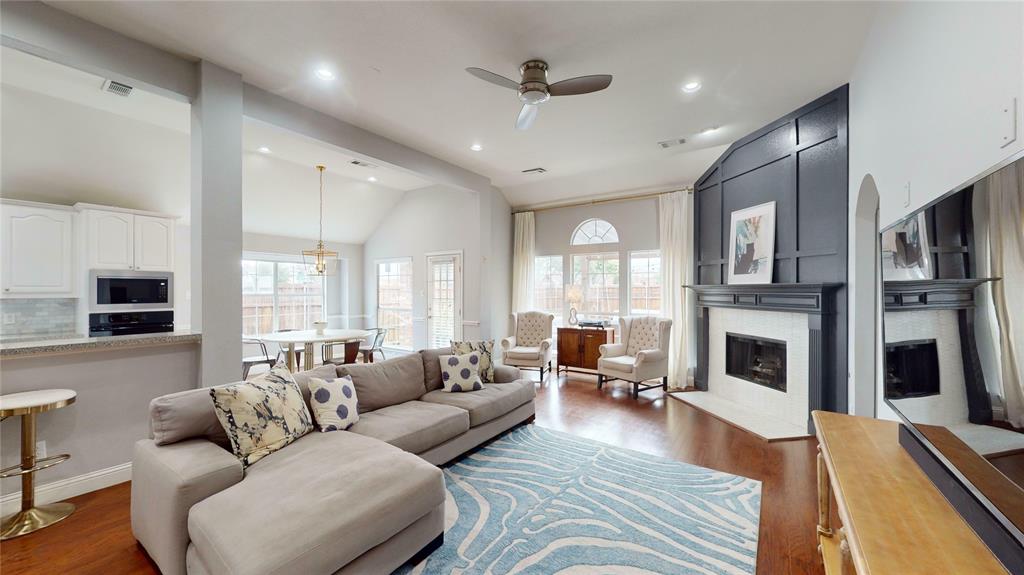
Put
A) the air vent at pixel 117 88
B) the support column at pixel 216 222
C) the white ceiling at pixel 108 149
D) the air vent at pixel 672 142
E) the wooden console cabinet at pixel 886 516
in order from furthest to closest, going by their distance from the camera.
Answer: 1. the air vent at pixel 672 142
2. the white ceiling at pixel 108 149
3. the air vent at pixel 117 88
4. the support column at pixel 216 222
5. the wooden console cabinet at pixel 886 516

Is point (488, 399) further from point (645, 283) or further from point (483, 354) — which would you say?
point (645, 283)

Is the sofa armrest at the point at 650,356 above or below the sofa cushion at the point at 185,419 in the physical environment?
below

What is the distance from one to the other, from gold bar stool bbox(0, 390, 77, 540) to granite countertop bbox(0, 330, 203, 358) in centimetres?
24

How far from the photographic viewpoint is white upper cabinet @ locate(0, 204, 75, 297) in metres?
3.73

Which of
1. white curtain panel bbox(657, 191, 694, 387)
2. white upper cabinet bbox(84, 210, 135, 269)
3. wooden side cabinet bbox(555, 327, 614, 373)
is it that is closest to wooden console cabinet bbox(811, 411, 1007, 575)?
white curtain panel bbox(657, 191, 694, 387)

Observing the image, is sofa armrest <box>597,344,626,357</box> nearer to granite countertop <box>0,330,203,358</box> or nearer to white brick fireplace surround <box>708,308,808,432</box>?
white brick fireplace surround <box>708,308,808,432</box>

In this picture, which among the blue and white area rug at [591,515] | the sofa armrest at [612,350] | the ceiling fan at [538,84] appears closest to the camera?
the blue and white area rug at [591,515]

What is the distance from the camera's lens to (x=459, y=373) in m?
3.54

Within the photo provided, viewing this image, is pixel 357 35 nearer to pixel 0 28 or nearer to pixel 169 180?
pixel 0 28

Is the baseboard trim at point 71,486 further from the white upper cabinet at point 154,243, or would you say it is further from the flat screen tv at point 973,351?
the flat screen tv at point 973,351

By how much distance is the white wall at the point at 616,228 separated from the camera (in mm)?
5840

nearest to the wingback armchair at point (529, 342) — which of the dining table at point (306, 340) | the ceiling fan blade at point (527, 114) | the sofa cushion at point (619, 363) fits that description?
the sofa cushion at point (619, 363)

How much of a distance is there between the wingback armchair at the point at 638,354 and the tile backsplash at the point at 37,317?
6122mm

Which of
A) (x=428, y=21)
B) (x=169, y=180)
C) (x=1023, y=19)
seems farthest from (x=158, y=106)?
(x=1023, y=19)
